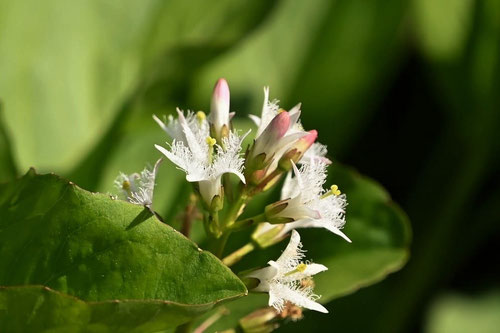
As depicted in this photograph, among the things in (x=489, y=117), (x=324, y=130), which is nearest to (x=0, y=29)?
(x=324, y=130)

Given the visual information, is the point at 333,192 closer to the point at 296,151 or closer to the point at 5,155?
the point at 296,151

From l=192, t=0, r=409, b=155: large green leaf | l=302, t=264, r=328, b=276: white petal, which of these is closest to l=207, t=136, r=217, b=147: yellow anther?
l=302, t=264, r=328, b=276: white petal

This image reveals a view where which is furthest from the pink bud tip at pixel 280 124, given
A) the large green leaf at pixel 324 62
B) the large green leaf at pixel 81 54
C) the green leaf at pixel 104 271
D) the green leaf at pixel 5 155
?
the large green leaf at pixel 324 62

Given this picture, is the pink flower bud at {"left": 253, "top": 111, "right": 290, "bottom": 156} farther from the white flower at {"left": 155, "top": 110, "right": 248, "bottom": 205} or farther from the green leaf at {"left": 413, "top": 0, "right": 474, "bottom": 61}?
the green leaf at {"left": 413, "top": 0, "right": 474, "bottom": 61}

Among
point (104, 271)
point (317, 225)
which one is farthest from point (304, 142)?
point (104, 271)

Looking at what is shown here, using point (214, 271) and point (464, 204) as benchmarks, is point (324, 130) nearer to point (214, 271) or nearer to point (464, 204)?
point (464, 204)
